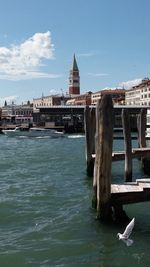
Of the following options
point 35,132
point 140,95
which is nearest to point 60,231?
point 35,132

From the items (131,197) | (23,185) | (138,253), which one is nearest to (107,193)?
(131,197)

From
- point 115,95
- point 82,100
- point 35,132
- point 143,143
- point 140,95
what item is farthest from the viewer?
point 82,100

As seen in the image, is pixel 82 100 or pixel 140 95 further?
pixel 82 100

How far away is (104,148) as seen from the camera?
11.6 metres

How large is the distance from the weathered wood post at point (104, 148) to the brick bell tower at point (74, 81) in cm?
17457

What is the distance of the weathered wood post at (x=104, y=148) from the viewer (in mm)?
11512

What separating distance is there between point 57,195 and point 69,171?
7666mm

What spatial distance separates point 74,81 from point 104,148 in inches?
6982

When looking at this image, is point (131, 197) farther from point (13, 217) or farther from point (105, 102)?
point (13, 217)

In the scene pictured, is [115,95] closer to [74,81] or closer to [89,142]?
[74,81]

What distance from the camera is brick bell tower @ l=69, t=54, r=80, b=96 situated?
186 metres

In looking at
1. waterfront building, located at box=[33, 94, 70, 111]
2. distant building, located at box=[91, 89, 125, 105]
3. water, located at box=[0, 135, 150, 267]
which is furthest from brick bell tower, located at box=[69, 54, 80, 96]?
water, located at box=[0, 135, 150, 267]

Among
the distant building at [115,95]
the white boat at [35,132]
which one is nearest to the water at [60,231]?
the white boat at [35,132]

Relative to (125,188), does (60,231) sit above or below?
below
